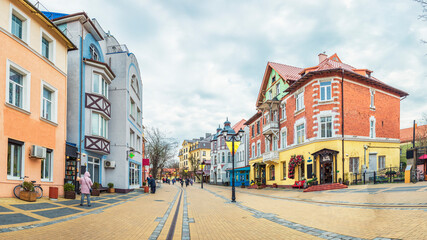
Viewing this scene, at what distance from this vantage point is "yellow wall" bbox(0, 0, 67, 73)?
39.0 feet

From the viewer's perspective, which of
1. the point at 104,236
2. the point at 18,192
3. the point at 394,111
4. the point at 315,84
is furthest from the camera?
the point at 394,111

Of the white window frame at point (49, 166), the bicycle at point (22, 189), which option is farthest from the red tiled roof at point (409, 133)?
the bicycle at point (22, 189)

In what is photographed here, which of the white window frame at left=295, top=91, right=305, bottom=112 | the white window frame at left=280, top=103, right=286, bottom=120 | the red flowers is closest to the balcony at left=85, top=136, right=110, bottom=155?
the red flowers

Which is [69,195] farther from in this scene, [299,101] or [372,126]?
[372,126]

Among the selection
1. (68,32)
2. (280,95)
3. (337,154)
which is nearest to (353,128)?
(337,154)

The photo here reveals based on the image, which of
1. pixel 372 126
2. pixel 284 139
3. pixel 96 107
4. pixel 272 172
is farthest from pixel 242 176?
pixel 96 107

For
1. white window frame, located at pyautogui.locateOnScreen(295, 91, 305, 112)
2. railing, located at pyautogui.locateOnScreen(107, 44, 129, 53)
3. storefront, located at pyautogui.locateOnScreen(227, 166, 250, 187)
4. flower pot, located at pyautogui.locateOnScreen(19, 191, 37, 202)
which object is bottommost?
storefront, located at pyautogui.locateOnScreen(227, 166, 250, 187)

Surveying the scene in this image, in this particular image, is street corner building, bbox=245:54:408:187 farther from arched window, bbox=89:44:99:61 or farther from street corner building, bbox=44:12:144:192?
arched window, bbox=89:44:99:61

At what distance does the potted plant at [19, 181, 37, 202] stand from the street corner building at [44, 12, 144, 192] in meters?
5.33

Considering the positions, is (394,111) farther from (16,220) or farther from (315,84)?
(16,220)

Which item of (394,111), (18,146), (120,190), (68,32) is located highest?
(68,32)

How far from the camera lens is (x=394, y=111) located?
95.8ft

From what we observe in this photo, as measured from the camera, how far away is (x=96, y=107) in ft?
69.2

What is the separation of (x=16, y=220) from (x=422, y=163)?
83.2ft
